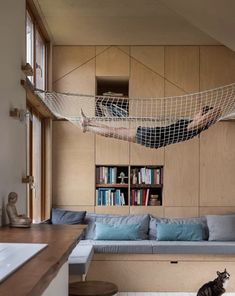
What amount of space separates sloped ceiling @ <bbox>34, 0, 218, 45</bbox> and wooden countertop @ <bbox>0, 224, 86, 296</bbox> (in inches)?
94.0

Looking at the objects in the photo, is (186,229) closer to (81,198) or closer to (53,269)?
(81,198)

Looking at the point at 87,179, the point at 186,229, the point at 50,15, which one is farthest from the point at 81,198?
the point at 50,15

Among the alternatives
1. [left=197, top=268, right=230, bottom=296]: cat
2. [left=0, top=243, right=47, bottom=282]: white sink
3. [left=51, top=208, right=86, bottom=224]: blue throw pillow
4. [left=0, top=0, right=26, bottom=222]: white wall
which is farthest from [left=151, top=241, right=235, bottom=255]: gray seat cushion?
[left=0, top=243, right=47, bottom=282]: white sink

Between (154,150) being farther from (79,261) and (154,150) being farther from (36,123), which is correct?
(79,261)

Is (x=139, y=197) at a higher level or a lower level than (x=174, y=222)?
higher

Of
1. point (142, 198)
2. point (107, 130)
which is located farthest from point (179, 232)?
point (107, 130)

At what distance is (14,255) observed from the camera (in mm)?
1827

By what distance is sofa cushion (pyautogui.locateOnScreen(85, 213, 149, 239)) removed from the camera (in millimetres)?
5828

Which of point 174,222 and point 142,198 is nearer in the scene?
point 174,222

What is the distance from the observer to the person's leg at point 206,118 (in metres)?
4.40

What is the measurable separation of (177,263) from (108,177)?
1.59 meters

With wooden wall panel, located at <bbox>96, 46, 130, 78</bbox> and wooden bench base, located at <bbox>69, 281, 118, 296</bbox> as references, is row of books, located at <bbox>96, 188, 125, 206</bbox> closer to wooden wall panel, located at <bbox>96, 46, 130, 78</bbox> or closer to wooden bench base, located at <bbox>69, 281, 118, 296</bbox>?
wooden wall panel, located at <bbox>96, 46, 130, 78</bbox>

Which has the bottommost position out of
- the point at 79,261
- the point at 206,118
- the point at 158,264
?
the point at 158,264

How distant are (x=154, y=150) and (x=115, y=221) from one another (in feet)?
3.72
